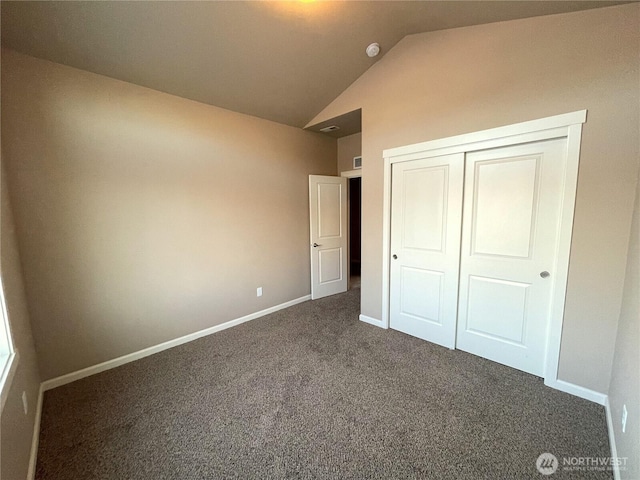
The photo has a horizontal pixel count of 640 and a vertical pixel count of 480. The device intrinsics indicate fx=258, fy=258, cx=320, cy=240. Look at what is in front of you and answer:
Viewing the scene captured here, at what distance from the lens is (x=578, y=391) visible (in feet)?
6.50

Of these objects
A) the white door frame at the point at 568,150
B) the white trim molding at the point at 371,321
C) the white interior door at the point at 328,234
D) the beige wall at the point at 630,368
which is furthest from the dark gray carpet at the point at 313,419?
the white interior door at the point at 328,234

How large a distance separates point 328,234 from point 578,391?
10.5 feet

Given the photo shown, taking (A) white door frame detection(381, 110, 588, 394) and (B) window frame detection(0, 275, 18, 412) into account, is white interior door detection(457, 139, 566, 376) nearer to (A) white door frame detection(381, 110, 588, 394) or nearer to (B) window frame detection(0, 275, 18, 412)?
(A) white door frame detection(381, 110, 588, 394)

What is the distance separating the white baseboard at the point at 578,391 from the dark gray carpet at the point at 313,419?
6 cm

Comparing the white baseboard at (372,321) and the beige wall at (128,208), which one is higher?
the beige wall at (128,208)

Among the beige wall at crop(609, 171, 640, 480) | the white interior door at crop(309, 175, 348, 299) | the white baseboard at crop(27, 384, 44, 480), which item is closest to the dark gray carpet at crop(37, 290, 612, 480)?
the white baseboard at crop(27, 384, 44, 480)

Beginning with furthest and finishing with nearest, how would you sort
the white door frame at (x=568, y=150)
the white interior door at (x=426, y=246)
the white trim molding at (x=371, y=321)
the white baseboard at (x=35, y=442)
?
the white trim molding at (x=371, y=321) → the white interior door at (x=426, y=246) → the white door frame at (x=568, y=150) → the white baseboard at (x=35, y=442)

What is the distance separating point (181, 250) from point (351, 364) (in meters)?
2.14

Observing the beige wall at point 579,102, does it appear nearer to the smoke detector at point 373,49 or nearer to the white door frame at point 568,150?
the white door frame at point 568,150

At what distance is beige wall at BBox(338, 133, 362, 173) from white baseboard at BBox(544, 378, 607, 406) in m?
3.57

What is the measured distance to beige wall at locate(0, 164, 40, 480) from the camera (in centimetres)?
117

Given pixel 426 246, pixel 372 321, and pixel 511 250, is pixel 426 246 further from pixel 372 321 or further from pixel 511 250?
pixel 372 321

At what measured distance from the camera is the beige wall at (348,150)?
13.9ft

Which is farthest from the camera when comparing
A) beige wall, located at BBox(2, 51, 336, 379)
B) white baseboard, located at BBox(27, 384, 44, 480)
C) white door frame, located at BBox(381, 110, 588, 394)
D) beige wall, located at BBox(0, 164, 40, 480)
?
beige wall, located at BBox(2, 51, 336, 379)
